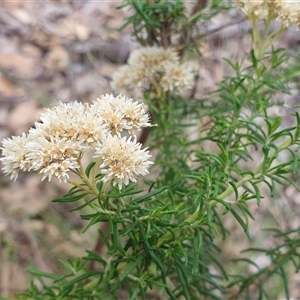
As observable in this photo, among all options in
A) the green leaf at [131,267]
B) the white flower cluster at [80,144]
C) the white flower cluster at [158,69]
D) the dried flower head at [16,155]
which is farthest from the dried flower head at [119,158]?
the white flower cluster at [158,69]

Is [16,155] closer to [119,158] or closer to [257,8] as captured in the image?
[119,158]

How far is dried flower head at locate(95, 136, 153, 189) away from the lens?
844 mm

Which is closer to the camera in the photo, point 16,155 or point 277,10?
point 16,155

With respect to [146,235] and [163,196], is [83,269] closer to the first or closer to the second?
[163,196]

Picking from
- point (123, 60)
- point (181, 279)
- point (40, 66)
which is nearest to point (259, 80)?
point (181, 279)

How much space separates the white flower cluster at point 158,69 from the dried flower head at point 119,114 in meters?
0.47

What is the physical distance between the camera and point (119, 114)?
889 millimetres

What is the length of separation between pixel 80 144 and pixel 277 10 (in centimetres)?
64

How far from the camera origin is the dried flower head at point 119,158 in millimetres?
844

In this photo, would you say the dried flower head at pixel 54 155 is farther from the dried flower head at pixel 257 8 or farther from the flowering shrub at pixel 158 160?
the dried flower head at pixel 257 8

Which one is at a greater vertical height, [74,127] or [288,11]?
[288,11]

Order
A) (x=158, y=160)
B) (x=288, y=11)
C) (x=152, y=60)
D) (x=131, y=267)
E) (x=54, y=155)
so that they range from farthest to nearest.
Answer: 1. (x=158, y=160)
2. (x=152, y=60)
3. (x=288, y=11)
4. (x=131, y=267)
5. (x=54, y=155)

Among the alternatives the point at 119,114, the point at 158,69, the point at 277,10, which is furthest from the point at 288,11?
the point at 119,114

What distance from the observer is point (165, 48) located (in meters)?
1.46
